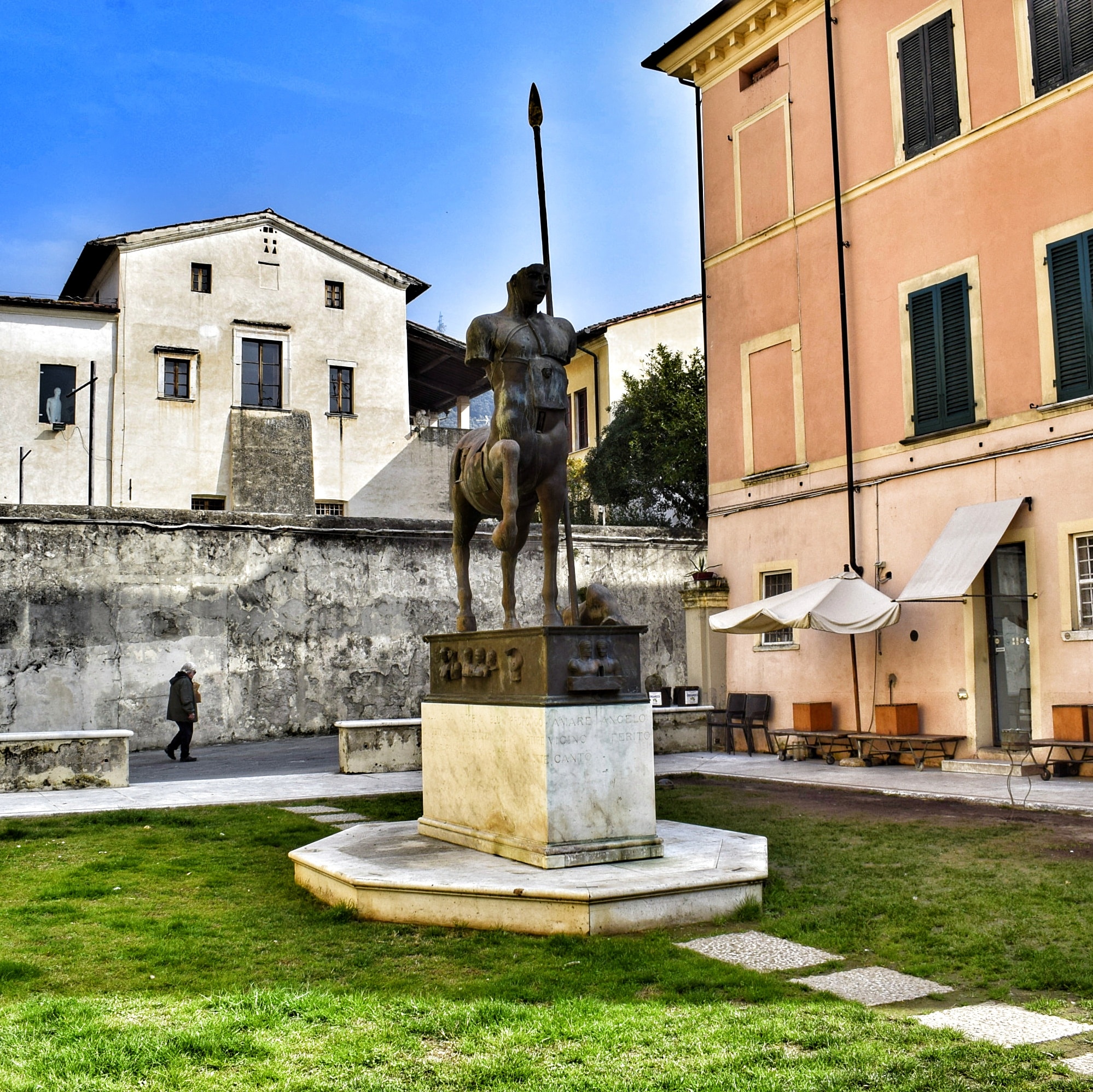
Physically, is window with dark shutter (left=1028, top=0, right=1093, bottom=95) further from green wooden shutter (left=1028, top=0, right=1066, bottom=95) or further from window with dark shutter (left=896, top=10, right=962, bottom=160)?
window with dark shutter (left=896, top=10, right=962, bottom=160)

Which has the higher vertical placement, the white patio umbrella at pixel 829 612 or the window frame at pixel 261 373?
the window frame at pixel 261 373

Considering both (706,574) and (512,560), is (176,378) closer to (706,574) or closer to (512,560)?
(706,574)

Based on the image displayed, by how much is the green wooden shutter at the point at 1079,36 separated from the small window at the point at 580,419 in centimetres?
2105

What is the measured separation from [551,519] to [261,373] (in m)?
25.6

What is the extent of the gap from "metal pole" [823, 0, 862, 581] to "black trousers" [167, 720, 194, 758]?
10.5 metres

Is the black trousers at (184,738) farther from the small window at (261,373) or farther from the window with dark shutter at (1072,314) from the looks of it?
the small window at (261,373)

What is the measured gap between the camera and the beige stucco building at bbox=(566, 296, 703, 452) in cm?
3284

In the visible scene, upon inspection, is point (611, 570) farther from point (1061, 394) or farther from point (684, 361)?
point (1061, 394)

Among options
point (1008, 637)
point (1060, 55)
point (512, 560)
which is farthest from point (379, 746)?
point (1060, 55)

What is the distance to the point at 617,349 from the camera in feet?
108

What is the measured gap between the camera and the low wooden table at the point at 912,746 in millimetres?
14859

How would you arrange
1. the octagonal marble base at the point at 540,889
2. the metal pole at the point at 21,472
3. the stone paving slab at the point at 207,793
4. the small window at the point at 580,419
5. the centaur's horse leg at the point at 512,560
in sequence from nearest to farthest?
1. the octagonal marble base at the point at 540,889
2. the centaur's horse leg at the point at 512,560
3. the stone paving slab at the point at 207,793
4. the metal pole at the point at 21,472
5. the small window at the point at 580,419

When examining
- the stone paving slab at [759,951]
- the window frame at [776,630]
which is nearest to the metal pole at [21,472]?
the window frame at [776,630]

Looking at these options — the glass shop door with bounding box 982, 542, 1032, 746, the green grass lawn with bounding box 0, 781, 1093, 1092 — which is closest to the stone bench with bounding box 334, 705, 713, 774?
the glass shop door with bounding box 982, 542, 1032, 746
